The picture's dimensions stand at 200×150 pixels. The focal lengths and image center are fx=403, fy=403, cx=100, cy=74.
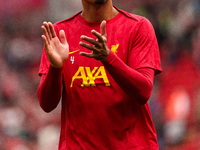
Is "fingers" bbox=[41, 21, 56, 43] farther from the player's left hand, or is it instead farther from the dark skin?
the player's left hand

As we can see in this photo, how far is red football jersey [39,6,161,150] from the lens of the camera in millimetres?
1724

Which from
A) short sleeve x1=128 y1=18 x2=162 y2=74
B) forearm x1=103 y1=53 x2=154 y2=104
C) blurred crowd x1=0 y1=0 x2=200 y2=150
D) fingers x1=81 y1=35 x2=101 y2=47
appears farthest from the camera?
blurred crowd x1=0 y1=0 x2=200 y2=150

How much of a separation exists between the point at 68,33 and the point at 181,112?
2.90m

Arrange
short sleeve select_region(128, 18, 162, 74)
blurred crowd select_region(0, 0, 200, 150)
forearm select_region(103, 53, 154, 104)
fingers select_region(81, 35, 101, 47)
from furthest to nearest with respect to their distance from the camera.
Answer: blurred crowd select_region(0, 0, 200, 150) → short sleeve select_region(128, 18, 162, 74) → forearm select_region(103, 53, 154, 104) → fingers select_region(81, 35, 101, 47)

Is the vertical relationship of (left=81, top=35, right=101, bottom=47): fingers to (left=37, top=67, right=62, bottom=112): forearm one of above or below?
above

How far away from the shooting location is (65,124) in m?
1.82

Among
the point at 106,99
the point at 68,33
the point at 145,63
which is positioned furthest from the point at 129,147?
the point at 68,33

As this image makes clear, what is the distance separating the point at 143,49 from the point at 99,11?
0.86ft

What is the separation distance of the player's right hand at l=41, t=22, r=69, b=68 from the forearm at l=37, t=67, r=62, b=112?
43 millimetres

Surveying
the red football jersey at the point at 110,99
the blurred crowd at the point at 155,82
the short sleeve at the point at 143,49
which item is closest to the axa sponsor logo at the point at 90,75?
the red football jersey at the point at 110,99

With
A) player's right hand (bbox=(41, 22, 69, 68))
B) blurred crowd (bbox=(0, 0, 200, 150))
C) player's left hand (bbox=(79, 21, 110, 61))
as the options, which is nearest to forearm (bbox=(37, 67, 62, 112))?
player's right hand (bbox=(41, 22, 69, 68))

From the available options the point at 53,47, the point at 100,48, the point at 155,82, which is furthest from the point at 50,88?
the point at 155,82

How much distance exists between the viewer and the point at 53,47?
1.62 m

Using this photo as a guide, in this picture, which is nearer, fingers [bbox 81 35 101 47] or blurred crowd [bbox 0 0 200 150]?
fingers [bbox 81 35 101 47]
